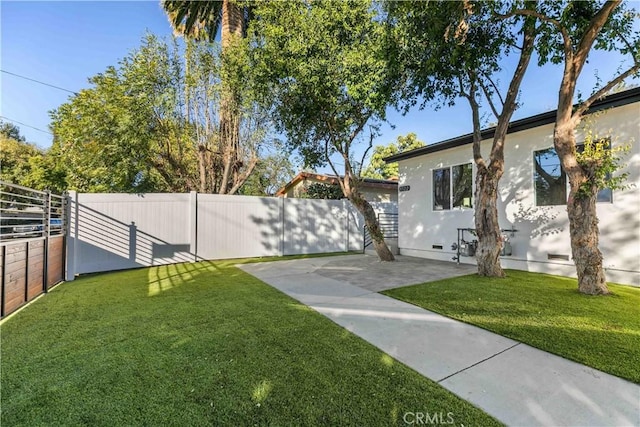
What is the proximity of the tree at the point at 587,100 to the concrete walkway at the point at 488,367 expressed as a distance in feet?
9.54

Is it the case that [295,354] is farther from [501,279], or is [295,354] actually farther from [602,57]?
[602,57]

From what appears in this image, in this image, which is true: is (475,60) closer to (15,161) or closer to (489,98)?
(489,98)

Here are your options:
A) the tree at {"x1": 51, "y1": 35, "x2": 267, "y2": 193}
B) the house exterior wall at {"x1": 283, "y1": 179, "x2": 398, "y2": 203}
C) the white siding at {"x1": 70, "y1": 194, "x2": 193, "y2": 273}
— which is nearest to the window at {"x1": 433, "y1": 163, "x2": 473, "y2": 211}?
the house exterior wall at {"x1": 283, "y1": 179, "x2": 398, "y2": 203}

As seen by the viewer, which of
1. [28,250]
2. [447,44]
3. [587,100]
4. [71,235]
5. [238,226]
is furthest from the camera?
[238,226]

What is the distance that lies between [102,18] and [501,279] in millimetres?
12700

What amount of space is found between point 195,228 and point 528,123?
28.5 ft

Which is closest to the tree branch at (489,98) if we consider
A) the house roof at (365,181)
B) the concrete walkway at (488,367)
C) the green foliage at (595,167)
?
the green foliage at (595,167)

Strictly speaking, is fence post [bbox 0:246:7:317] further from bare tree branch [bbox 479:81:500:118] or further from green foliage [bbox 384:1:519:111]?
bare tree branch [bbox 479:81:500:118]

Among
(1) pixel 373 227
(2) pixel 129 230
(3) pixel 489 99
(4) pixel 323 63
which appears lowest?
(2) pixel 129 230

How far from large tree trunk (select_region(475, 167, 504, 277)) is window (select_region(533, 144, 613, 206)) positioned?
1440 millimetres

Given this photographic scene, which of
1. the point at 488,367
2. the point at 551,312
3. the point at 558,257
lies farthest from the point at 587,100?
the point at 488,367

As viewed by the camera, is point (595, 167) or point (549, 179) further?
point (549, 179)

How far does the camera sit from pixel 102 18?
827cm

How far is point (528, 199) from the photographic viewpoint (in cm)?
638
